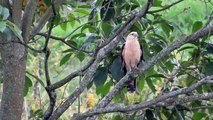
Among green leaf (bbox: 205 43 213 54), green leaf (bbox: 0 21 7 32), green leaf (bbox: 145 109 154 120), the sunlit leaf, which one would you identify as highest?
green leaf (bbox: 0 21 7 32)

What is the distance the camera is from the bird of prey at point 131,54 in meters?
2.42

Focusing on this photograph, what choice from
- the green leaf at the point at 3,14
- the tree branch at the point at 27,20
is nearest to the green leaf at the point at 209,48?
the tree branch at the point at 27,20

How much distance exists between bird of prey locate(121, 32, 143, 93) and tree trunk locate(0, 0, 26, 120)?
57 centimetres

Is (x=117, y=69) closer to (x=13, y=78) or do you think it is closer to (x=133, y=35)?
(x=133, y=35)

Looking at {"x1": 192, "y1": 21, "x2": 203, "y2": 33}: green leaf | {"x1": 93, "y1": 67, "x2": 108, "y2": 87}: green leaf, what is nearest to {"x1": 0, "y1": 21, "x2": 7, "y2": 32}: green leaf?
{"x1": 93, "y1": 67, "x2": 108, "y2": 87}: green leaf

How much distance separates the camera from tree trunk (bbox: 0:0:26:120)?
6.33 ft

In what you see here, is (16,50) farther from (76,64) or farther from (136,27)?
(76,64)

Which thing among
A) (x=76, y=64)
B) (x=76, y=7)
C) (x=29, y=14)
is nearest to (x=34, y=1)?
(x=29, y=14)

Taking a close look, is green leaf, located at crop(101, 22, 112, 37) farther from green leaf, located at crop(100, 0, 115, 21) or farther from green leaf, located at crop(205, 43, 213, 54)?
green leaf, located at crop(205, 43, 213, 54)

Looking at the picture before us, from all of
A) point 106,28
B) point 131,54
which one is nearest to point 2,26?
point 106,28

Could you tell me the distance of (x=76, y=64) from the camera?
5.27m

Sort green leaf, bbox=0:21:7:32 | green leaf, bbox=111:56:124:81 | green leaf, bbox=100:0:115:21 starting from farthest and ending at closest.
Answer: green leaf, bbox=100:0:115:21 → green leaf, bbox=111:56:124:81 → green leaf, bbox=0:21:7:32

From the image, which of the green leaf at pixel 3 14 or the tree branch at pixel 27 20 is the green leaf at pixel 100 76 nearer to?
the tree branch at pixel 27 20

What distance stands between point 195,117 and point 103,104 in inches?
24.7
